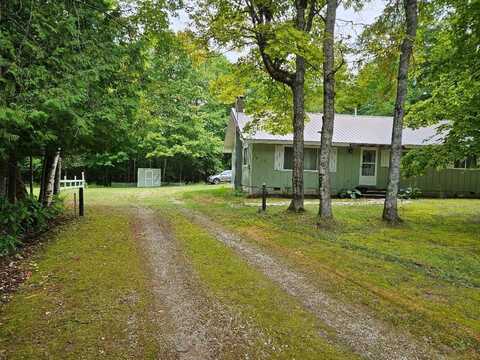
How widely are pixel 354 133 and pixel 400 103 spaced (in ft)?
28.9

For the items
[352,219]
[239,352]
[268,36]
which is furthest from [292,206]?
[239,352]

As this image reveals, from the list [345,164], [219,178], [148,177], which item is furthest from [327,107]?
[219,178]

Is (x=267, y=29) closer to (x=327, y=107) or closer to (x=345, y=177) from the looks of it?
(x=327, y=107)

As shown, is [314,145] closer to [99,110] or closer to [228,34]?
[228,34]

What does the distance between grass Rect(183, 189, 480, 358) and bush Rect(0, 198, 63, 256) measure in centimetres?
447

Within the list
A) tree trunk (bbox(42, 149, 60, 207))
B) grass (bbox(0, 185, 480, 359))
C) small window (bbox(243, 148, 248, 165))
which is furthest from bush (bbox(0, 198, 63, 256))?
small window (bbox(243, 148, 248, 165))

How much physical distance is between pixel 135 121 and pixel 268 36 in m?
4.20

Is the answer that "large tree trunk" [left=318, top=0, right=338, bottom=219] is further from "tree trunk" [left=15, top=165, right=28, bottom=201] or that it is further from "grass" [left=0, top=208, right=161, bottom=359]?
"tree trunk" [left=15, top=165, right=28, bottom=201]

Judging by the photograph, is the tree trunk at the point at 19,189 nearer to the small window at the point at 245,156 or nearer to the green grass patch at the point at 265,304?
the green grass patch at the point at 265,304

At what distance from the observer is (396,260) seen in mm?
5887

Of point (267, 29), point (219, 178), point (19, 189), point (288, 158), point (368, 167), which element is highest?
point (267, 29)

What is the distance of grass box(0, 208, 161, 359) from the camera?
300 centimetres

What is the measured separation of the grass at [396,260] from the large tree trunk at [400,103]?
0.60 metres

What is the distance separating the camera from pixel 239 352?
2971mm
